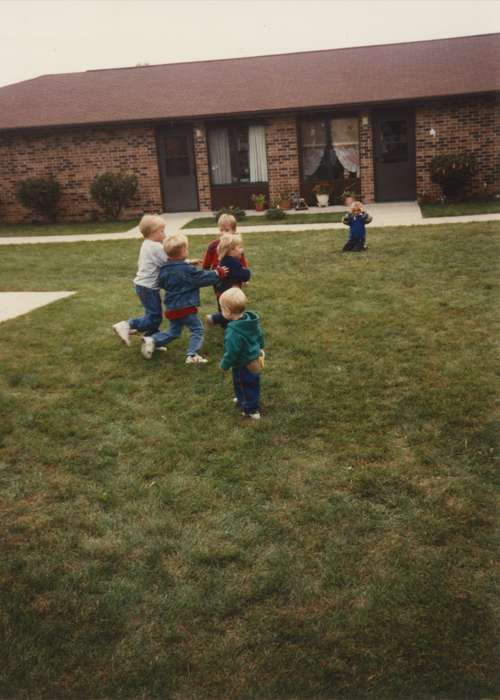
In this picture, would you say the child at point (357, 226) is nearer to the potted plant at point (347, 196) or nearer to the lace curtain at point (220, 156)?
the potted plant at point (347, 196)

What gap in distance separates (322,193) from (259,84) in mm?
4668

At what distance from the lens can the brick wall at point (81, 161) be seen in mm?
19656

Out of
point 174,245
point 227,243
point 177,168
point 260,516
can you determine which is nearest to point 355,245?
point 227,243

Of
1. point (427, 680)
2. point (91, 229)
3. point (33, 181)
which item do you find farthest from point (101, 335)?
point (33, 181)

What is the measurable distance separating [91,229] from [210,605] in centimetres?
1510

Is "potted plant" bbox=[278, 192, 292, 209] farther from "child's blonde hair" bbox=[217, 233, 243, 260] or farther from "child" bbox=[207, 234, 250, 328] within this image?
"child's blonde hair" bbox=[217, 233, 243, 260]

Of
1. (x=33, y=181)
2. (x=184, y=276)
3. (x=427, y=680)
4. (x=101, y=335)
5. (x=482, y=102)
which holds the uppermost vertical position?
(x=482, y=102)

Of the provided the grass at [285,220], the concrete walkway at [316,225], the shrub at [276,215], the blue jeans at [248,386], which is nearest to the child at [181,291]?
the blue jeans at [248,386]

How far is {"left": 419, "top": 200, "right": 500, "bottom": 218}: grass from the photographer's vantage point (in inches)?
599

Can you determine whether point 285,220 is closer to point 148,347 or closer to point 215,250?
point 215,250

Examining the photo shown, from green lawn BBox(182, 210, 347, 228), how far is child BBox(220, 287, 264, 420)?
1080 centimetres

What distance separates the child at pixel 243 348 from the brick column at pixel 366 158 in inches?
591

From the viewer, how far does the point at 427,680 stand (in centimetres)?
279

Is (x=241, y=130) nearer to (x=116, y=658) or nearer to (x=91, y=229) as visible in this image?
(x=91, y=229)
